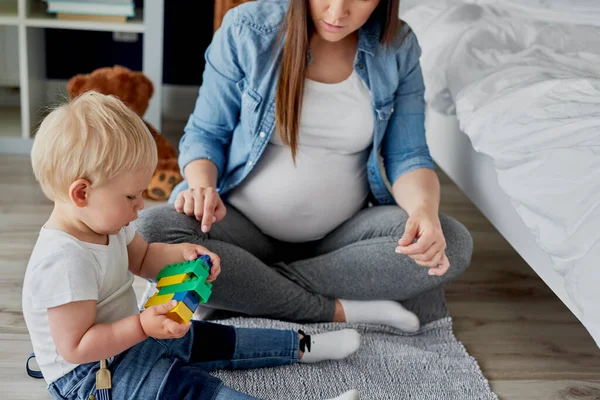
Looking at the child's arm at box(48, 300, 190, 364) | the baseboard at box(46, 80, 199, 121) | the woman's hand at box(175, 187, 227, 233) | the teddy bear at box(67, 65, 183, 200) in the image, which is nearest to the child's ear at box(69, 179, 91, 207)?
the child's arm at box(48, 300, 190, 364)

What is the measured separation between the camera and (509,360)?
1381 mm

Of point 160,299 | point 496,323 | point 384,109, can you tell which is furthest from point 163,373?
point 496,323

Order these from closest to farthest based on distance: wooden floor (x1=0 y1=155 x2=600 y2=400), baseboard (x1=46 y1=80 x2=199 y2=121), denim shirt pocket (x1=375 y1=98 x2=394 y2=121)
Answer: wooden floor (x1=0 y1=155 x2=600 y2=400) < denim shirt pocket (x1=375 y1=98 x2=394 y2=121) < baseboard (x1=46 y1=80 x2=199 y2=121)

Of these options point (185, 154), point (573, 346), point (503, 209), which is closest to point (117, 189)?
point (185, 154)

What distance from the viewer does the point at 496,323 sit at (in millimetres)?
1510

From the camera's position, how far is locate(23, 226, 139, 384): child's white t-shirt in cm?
93

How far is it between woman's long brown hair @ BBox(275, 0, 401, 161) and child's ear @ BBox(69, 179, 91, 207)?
484 millimetres

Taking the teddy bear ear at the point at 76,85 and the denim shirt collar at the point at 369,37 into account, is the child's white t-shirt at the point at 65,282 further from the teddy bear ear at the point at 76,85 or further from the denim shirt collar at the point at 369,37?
the teddy bear ear at the point at 76,85

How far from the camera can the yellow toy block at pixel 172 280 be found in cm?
102

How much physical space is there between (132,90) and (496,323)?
46.3 inches

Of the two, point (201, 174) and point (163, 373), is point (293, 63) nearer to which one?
point (201, 174)

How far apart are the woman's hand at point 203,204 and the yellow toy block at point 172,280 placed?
167 mm

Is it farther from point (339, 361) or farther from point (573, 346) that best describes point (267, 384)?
point (573, 346)

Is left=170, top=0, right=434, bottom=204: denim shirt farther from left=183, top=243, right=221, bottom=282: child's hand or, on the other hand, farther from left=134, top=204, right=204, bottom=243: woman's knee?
left=183, top=243, right=221, bottom=282: child's hand
